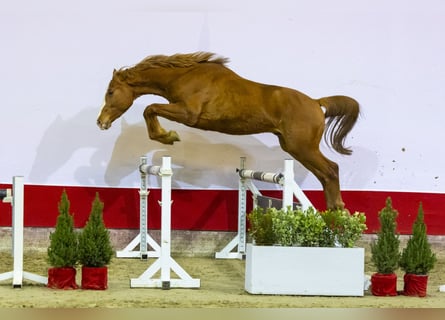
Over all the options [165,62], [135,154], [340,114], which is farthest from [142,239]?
[340,114]

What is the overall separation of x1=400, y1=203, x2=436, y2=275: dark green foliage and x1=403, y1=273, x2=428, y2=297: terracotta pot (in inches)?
1.2

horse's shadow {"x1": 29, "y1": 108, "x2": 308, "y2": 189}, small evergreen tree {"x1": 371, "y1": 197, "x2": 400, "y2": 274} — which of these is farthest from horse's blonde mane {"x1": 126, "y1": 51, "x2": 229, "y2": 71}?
small evergreen tree {"x1": 371, "y1": 197, "x2": 400, "y2": 274}

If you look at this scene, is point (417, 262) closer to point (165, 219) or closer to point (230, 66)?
point (165, 219)

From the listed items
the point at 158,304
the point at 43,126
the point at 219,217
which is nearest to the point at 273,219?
the point at 158,304

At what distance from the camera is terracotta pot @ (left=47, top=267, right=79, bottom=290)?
521 cm

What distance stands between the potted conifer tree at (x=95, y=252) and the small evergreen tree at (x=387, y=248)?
5.43ft

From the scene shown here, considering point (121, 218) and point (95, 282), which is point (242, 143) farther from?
point (95, 282)

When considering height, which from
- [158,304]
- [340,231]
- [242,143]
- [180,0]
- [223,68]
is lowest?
[158,304]

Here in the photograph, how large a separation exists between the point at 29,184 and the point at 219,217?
1.59 m

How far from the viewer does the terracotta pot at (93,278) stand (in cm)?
520

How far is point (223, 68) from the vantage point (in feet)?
21.8

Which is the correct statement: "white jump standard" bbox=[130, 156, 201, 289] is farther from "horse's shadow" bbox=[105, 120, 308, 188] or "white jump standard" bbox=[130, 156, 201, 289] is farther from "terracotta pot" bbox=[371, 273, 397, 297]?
"horse's shadow" bbox=[105, 120, 308, 188]

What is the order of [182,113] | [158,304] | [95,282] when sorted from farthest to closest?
[182,113] → [95,282] → [158,304]

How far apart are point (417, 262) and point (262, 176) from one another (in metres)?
1.34
